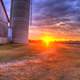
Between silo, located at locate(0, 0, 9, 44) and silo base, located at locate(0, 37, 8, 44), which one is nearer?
silo base, located at locate(0, 37, 8, 44)

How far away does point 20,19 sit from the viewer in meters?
51.5

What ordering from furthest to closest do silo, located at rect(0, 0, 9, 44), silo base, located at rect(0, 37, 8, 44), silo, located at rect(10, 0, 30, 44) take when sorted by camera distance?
silo, located at rect(10, 0, 30, 44) < silo, located at rect(0, 0, 9, 44) < silo base, located at rect(0, 37, 8, 44)

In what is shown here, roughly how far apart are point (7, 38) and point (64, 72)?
38.8m

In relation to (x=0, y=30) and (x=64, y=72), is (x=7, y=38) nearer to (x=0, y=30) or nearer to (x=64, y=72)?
(x=0, y=30)

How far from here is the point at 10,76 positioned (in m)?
14.8

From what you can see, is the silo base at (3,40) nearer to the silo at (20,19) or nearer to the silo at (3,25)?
the silo at (3,25)

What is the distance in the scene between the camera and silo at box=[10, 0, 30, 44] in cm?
5125

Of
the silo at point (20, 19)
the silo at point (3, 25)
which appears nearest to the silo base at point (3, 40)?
the silo at point (3, 25)

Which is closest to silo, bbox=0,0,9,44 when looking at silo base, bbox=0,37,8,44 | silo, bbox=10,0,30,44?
silo base, bbox=0,37,8,44

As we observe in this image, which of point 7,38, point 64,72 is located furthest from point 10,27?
point 64,72

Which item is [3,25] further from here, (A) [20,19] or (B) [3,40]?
(A) [20,19]

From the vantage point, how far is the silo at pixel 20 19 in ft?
168

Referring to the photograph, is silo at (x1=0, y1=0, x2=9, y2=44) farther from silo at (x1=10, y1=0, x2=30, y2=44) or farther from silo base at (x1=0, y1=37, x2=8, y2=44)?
silo at (x1=10, y1=0, x2=30, y2=44)

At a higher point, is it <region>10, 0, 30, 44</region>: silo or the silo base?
<region>10, 0, 30, 44</region>: silo
